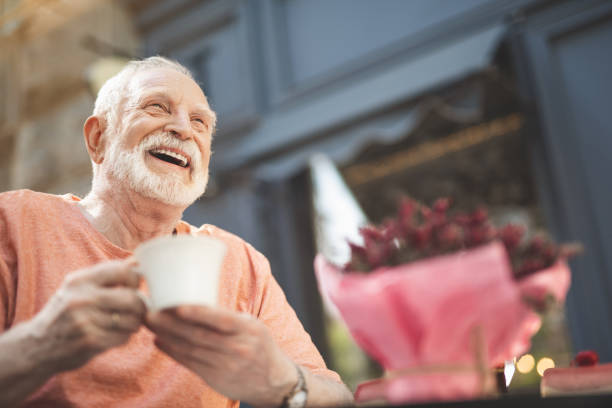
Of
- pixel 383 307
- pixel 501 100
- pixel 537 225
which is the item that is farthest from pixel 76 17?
pixel 383 307

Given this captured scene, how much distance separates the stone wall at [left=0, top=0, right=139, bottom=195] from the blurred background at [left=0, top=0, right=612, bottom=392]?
29mm

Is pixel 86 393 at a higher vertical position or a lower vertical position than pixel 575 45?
lower

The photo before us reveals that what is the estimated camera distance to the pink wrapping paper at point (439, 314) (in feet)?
1.91

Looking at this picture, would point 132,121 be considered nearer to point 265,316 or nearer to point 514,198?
point 265,316

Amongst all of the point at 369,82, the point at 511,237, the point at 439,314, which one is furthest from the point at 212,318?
the point at 369,82

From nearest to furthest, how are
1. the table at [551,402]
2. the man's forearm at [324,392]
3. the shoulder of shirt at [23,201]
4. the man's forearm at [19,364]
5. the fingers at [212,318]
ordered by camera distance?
the table at [551,402] < the fingers at [212,318] < the man's forearm at [19,364] < the man's forearm at [324,392] < the shoulder of shirt at [23,201]

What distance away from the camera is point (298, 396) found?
87cm

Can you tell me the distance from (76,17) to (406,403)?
240 inches

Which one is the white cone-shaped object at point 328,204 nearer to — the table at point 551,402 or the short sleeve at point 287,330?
the short sleeve at point 287,330

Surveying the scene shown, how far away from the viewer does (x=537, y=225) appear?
12.1 feet

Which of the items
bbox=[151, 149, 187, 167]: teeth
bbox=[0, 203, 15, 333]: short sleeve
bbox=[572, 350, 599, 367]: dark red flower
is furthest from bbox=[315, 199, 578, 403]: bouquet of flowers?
bbox=[151, 149, 187, 167]: teeth

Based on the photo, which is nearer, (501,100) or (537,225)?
(501,100)

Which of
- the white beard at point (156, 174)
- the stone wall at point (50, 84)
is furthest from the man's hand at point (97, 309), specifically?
the stone wall at point (50, 84)

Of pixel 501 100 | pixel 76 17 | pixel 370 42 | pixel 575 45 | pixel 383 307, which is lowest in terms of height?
pixel 383 307
